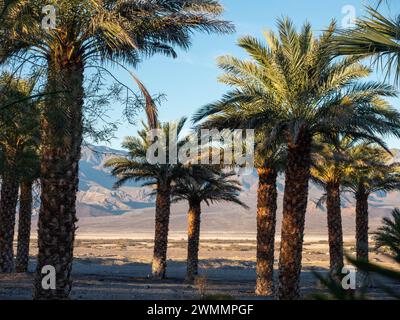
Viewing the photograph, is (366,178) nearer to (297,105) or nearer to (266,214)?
(266,214)

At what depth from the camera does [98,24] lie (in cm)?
1232

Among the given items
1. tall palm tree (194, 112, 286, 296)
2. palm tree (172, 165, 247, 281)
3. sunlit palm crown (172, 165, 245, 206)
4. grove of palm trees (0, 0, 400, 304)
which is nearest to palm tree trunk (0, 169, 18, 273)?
grove of palm trees (0, 0, 400, 304)

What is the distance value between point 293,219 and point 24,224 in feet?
52.0

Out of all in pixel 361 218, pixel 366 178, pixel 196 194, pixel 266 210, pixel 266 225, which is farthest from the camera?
pixel 196 194

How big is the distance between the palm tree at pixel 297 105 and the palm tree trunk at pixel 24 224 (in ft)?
44.1

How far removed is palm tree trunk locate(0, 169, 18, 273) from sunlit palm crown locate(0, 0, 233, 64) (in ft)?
40.1

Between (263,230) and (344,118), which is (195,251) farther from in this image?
(344,118)

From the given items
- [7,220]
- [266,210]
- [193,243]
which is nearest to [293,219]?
[266,210]

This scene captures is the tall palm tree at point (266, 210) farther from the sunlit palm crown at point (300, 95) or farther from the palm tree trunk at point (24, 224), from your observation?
the palm tree trunk at point (24, 224)

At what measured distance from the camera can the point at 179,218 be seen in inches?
7825

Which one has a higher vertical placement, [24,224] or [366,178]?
[366,178]

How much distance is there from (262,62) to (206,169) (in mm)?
11216

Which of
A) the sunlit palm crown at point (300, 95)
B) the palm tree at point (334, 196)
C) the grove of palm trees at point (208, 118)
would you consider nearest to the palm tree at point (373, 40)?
the grove of palm trees at point (208, 118)
